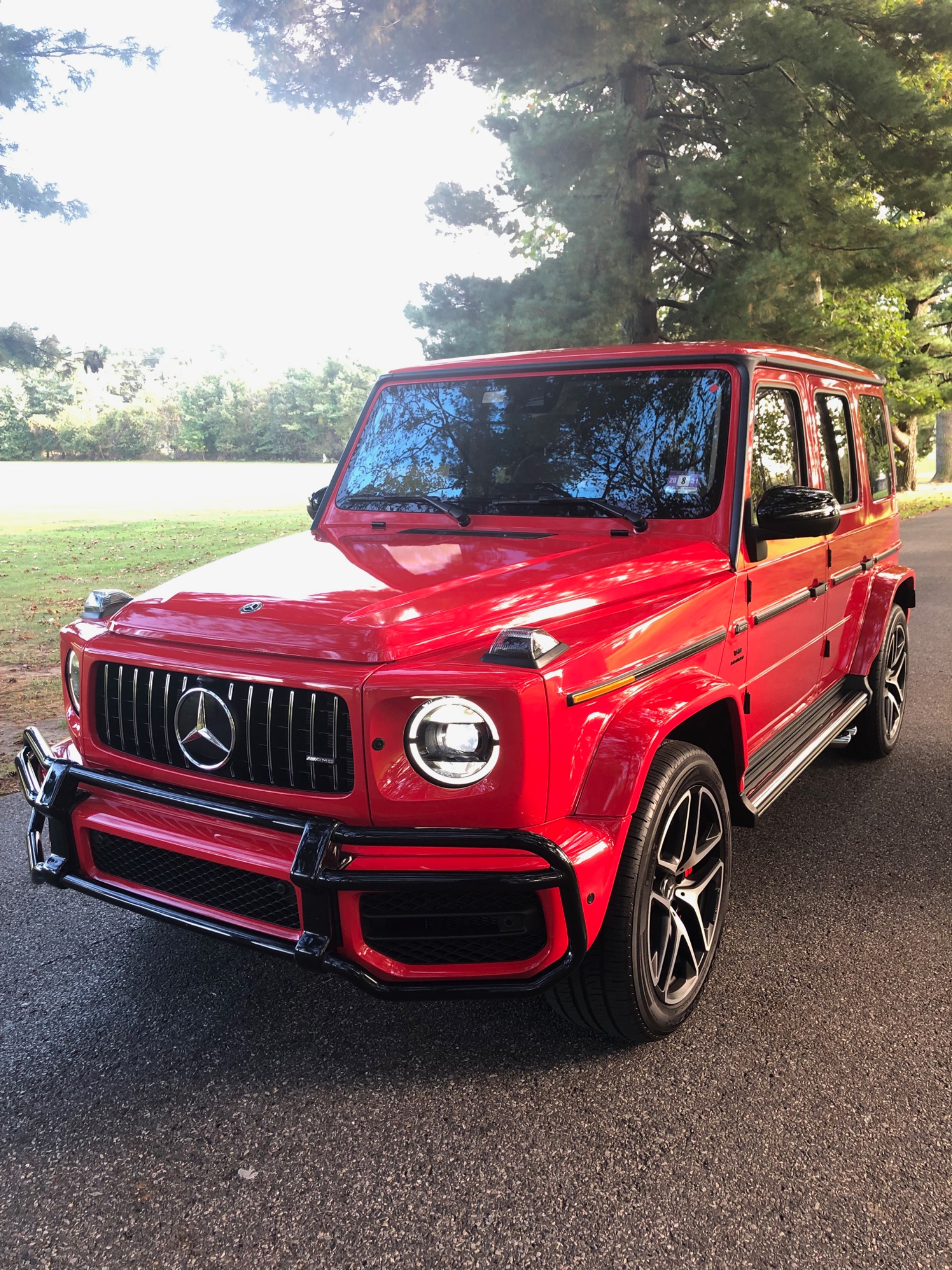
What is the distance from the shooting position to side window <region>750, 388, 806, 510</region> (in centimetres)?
357

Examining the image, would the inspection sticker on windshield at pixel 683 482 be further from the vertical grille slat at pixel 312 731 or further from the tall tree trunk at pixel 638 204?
Result: the tall tree trunk at pixel 638 204

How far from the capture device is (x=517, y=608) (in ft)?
9.01

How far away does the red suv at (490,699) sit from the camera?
7.84 feet

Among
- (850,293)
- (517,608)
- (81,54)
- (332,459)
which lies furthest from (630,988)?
(332,459)

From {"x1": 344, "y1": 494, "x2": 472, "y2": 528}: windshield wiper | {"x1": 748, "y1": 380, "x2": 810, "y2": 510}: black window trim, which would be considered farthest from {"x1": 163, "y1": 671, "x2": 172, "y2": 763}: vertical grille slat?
{"x1": 748, "y1": 380, "x2": 810, "y2": 510}: black window trim

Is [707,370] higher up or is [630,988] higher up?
[707,370]

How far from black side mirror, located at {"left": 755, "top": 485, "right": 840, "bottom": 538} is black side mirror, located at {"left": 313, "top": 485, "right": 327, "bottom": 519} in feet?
6.31

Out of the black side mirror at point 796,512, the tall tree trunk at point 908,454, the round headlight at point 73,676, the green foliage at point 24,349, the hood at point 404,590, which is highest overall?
the green foliage at point 24,349

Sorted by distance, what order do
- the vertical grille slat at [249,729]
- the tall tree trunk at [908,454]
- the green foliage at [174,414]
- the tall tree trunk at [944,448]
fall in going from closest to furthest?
the vertical grille slat at [249,729] < the tall tree trunk at [908,454] < the tall tree trunk at [944,448] < the green foliage at [174,414]

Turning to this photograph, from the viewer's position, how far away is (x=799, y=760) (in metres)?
3.88

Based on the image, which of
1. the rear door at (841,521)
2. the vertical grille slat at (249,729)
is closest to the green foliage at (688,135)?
the rear door at (841,521)

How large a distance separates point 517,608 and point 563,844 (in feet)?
2.26

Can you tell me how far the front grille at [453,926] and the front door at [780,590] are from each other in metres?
1.46

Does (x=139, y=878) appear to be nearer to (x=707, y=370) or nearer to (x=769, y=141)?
(x=707, y=370)
